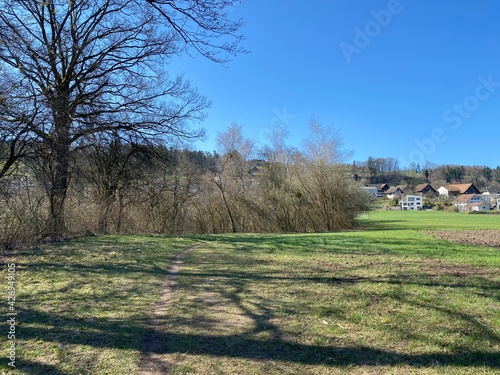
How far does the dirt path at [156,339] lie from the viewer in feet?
8.89

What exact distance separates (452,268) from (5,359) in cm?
663

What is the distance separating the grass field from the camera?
2771 mm

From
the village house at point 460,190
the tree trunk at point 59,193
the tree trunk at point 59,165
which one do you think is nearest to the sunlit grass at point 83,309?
the tree trunk at point 59,193

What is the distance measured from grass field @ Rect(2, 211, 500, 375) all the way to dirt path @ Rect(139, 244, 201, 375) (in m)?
0.05

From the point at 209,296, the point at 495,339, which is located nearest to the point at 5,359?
the point at 209,296

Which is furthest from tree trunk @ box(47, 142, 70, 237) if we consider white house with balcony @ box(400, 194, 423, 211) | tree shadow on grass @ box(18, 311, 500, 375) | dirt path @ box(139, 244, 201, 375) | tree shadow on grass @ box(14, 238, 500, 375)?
white house with balcony @ box(400, 194, 423, 211)

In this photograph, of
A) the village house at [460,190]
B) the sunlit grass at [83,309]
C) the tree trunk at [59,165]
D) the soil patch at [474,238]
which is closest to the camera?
the sunlit grass at [83,309]

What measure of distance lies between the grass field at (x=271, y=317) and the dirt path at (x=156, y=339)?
0.05m

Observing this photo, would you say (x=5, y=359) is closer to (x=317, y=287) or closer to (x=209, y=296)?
(x=209, y=296)

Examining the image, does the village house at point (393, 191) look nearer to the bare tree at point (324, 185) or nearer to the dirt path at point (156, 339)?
the bare tree at point (324, 185)

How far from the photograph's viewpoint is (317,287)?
4.79 meters

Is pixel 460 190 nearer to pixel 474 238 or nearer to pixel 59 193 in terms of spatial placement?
pixel 474 238

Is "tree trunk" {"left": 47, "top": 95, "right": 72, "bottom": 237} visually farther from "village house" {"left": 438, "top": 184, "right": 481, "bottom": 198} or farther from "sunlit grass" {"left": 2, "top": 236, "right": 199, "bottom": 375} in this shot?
"village house" {"left": 438, "top": 184, "right": 481, "bottom": 198}

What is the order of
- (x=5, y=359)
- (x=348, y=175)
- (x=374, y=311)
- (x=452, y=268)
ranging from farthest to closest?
1. (x=348, y=175)
2. (x=452, y=268)
3. (x=374, y=311)
4. (x=5, y=359)
